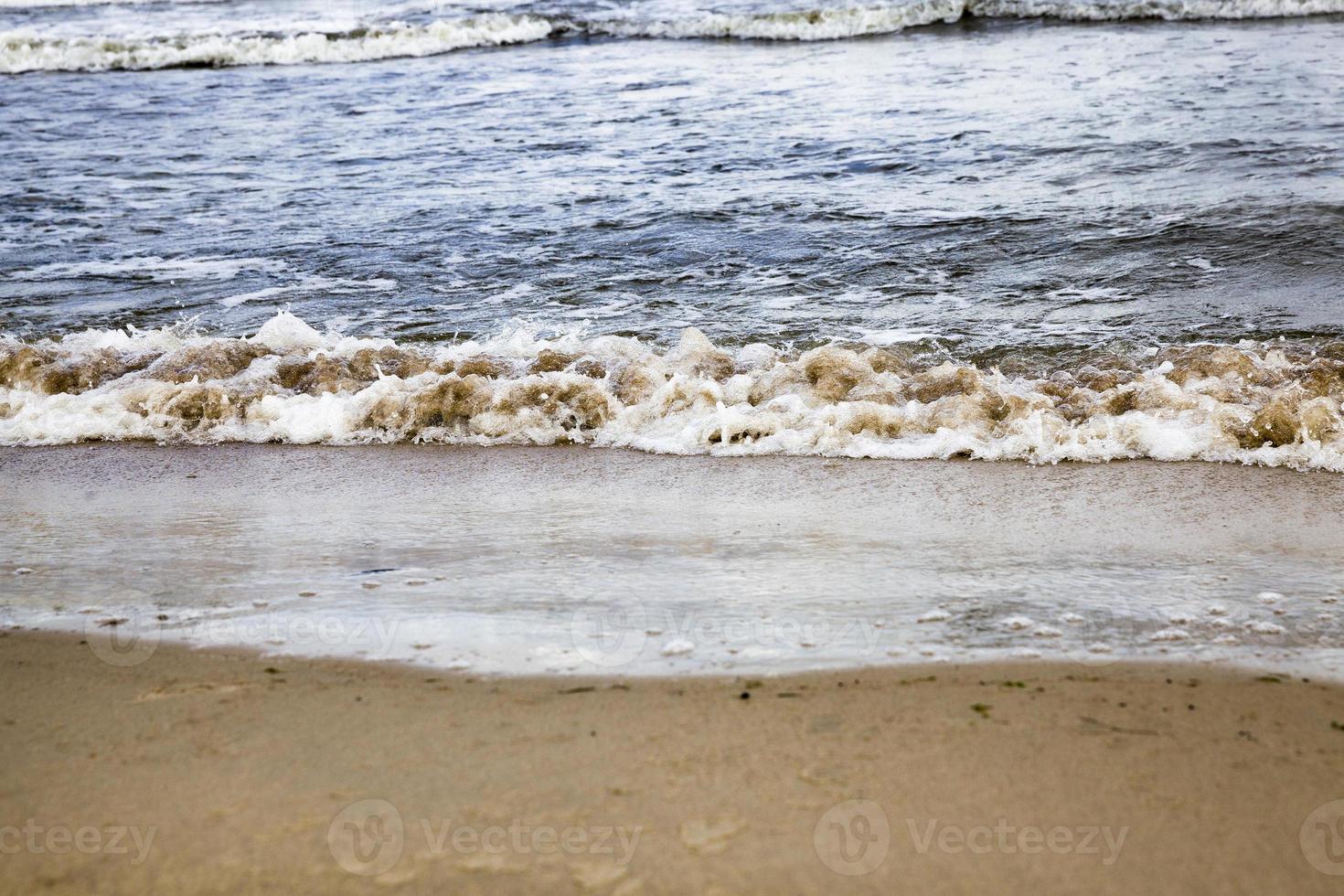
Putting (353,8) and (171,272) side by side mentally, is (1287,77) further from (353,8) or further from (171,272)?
(353,8)

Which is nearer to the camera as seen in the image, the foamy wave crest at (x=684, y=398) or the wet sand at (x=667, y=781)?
the wet sand at (x=667, y=781)

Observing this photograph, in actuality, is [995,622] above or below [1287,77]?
below

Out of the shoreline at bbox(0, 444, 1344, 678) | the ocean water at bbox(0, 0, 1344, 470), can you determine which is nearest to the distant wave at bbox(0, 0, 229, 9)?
the ocean water at bbox(0, 0, 1344, 470)

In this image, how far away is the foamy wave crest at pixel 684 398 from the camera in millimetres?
4016

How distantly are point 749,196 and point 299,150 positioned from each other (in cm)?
507

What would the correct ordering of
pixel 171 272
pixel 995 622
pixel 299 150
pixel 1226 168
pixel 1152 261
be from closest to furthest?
1. pixel 995 622
2. pixel 1152 261
3. pixel 171 272
4. pixel 1226 168
5. pixel 299 150

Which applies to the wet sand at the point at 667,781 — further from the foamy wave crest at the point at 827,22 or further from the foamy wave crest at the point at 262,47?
the foamy wave crest at the point at 262,47

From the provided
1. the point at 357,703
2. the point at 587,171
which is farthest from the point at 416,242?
the point at 357,703

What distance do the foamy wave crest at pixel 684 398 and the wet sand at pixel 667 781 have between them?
1870mm

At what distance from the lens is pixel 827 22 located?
58.2 ft

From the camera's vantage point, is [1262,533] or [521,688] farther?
[1262,533]

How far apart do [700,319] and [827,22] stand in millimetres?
13835

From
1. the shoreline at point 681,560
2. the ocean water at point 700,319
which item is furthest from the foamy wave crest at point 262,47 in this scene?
the shoreline at point 681,560

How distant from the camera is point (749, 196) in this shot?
8055 millimetres
